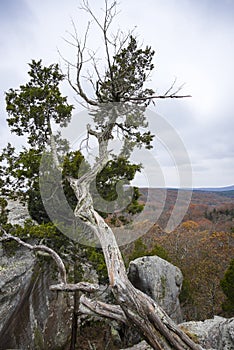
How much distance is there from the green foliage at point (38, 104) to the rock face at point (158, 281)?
545 centimetres

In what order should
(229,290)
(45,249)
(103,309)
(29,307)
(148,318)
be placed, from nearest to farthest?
1. (148,318)
2. (103,309)
3. (45,249)
4. (29,307)
5. (229,290)

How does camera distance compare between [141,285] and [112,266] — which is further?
[141,285]

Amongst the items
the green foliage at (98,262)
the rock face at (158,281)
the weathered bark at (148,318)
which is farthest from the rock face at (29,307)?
the weathered bark at (148,318)

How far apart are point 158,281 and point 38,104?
23.4ft

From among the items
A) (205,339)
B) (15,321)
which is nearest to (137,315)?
(205,339)

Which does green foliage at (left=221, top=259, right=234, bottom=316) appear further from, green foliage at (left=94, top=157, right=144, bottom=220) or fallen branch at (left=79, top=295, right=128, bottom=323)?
fallen branch at (left=79, top=295, right=128, bottom=323)

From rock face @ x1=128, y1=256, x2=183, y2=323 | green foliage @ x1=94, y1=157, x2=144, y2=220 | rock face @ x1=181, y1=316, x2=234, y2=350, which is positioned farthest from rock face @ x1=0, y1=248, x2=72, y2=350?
rock face @ x1=181, y1=316, x2=234, y2=350

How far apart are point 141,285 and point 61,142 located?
17.9 feet

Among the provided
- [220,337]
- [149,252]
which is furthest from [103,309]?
[149,252]

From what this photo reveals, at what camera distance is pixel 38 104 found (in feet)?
26.8

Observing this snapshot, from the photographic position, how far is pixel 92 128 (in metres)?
7.71

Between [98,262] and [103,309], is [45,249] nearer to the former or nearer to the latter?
[98,262]

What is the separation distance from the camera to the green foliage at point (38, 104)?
798cm

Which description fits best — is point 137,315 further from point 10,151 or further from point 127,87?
point 10,151
